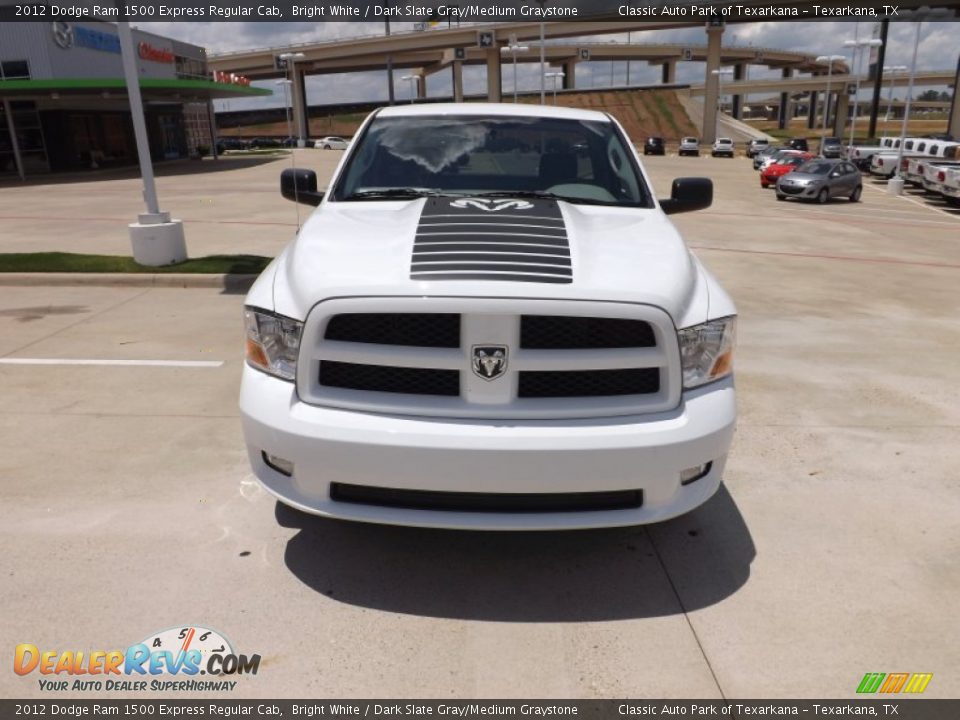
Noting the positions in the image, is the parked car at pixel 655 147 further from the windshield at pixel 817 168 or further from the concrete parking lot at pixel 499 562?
the concrete parking lot at pixel 499 562

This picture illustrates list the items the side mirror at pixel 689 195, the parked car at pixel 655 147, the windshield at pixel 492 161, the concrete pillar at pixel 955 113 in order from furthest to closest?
1. the concrete pillar at pixel 955 113
2. the parked car at pixel 655 147
3. the side mirror at pixel 689 195
4. the windshield at pixel 492 161

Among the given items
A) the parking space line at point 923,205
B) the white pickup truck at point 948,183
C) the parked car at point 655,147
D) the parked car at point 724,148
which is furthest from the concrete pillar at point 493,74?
the white pickup truck at point 948,183

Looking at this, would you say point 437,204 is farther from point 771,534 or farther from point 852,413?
point 852,413

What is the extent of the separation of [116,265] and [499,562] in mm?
7966

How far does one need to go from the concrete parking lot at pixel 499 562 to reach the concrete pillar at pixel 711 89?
7414 cm

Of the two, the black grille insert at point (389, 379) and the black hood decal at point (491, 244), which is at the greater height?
the black hood decal at point (491, 244)

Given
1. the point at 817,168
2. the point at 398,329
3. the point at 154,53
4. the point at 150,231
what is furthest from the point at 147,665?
the point at 154,53

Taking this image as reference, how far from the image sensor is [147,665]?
8.77ft

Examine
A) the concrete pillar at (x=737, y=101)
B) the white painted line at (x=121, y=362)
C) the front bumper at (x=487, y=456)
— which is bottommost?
the white painted line at (x=121, y=362)

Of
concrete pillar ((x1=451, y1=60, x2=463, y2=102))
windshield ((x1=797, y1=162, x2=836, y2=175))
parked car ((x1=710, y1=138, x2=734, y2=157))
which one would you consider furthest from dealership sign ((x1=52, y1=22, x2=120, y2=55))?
concrete pillar ((x1=451, y1=60, x2=463, y2=102))

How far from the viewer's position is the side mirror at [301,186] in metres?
4.70

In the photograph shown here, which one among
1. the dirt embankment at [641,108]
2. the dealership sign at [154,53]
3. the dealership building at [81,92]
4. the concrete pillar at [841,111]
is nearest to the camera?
the dealership building at [81,92]

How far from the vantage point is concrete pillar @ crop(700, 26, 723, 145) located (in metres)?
73.1
